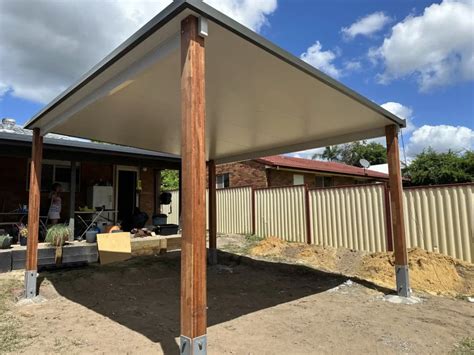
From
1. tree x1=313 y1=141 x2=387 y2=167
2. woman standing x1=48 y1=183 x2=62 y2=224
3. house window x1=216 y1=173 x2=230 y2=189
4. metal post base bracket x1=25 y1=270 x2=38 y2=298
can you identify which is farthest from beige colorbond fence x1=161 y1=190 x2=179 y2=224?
tree x1=313 y1=141 x2=387 y2=167

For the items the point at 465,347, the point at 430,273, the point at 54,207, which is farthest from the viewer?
the point at 54,207

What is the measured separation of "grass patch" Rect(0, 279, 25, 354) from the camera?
3.61m

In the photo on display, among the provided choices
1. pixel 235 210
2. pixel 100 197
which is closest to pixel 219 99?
pixel 100 197

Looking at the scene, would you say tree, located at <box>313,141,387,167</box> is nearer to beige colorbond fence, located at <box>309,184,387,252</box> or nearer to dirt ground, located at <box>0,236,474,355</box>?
beige colorbond fence, located at <box>309,184,387,252</box>

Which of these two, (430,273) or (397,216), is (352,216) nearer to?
(430,273)

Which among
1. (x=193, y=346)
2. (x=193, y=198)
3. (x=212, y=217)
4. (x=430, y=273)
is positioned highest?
(x=193, y=198)

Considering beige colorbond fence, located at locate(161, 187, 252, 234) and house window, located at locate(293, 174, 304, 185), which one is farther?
house window, located at locate(293, 174, 304, 185)

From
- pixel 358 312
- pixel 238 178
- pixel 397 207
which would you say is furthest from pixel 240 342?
pixel 238 178

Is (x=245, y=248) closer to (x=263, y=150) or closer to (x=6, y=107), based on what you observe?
(x=263, y=150)

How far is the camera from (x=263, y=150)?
820 centimetres

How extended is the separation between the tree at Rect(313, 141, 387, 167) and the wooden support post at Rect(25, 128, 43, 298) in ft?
147

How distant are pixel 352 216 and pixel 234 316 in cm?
587

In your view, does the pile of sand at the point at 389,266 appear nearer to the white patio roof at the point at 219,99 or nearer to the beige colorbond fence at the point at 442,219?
the beige colorbond fence at the point at 442,219

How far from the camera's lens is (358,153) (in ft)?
156
